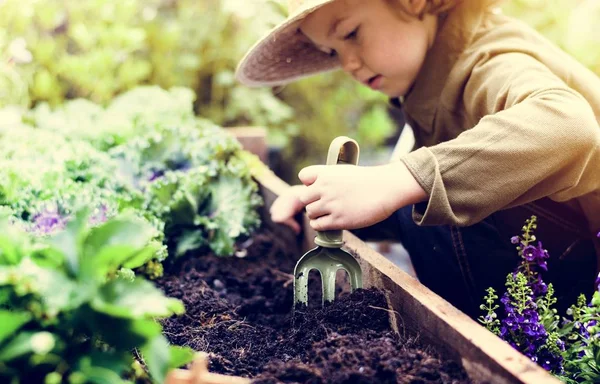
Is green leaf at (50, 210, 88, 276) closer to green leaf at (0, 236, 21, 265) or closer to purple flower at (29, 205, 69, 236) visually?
green leaf at (0, 236, 21, 265)

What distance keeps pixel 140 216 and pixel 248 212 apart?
525 millimetres

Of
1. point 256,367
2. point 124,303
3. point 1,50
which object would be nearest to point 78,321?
point 124,303

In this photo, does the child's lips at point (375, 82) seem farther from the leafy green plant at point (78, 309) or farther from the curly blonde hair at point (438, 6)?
the leafy green plant at point (78, 309)

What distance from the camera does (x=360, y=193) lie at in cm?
138

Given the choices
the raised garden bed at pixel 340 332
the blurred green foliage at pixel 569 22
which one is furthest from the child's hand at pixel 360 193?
the blurred green foliage at pixel 569 22

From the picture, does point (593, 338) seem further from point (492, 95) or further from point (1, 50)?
point (1, 50)

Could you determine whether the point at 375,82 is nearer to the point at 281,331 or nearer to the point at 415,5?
the point at 415,5

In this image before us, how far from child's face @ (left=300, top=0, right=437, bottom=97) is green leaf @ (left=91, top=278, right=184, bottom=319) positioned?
3.82 ft

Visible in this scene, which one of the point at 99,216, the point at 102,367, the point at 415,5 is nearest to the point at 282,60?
the point at 415,5

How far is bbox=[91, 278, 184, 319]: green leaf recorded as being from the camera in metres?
0.89

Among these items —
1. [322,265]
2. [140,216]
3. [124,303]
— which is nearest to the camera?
[124,303]

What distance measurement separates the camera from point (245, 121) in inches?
155

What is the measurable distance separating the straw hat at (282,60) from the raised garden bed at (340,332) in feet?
2.45

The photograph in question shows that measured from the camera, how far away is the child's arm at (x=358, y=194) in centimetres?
137
